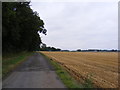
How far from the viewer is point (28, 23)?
40750mm

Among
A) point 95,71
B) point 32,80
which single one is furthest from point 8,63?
point 32,80

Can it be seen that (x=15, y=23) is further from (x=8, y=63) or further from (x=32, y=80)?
(x=32, y=80)

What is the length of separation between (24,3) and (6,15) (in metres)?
13.8

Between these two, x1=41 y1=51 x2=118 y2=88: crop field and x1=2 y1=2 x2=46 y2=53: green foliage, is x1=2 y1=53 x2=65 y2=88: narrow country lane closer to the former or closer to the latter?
x1=41 y1=51 x2=118 y2=88: crop field

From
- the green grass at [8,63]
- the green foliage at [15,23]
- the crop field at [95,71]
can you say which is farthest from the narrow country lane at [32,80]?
the green foliage at [15,23]

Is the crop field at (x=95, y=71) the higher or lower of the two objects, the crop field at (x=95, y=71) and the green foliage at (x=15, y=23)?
the lower

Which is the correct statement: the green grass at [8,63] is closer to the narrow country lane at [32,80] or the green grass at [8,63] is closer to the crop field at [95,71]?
the narrow country lane at [32,80]

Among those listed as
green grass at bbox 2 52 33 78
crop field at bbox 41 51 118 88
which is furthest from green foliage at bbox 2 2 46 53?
crop field at bbox 41 51 118 88

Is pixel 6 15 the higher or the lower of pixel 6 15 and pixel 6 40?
the higher

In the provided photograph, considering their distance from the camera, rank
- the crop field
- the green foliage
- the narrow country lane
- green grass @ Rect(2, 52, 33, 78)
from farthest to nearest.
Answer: the green foliage, green grass @ Rect(2, 52, 33, 78), the crop field, the narrow country lane

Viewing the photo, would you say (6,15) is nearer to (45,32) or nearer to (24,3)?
(24,3)

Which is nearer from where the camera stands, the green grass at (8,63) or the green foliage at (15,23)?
the green grass at (8,63)

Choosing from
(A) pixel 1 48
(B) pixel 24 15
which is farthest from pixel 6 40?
(B) pixel 24 15

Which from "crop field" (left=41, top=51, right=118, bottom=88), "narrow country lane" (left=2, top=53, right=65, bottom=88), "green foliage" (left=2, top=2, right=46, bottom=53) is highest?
"green foliage" (left=2, top=2, right=46, bottom=53)
